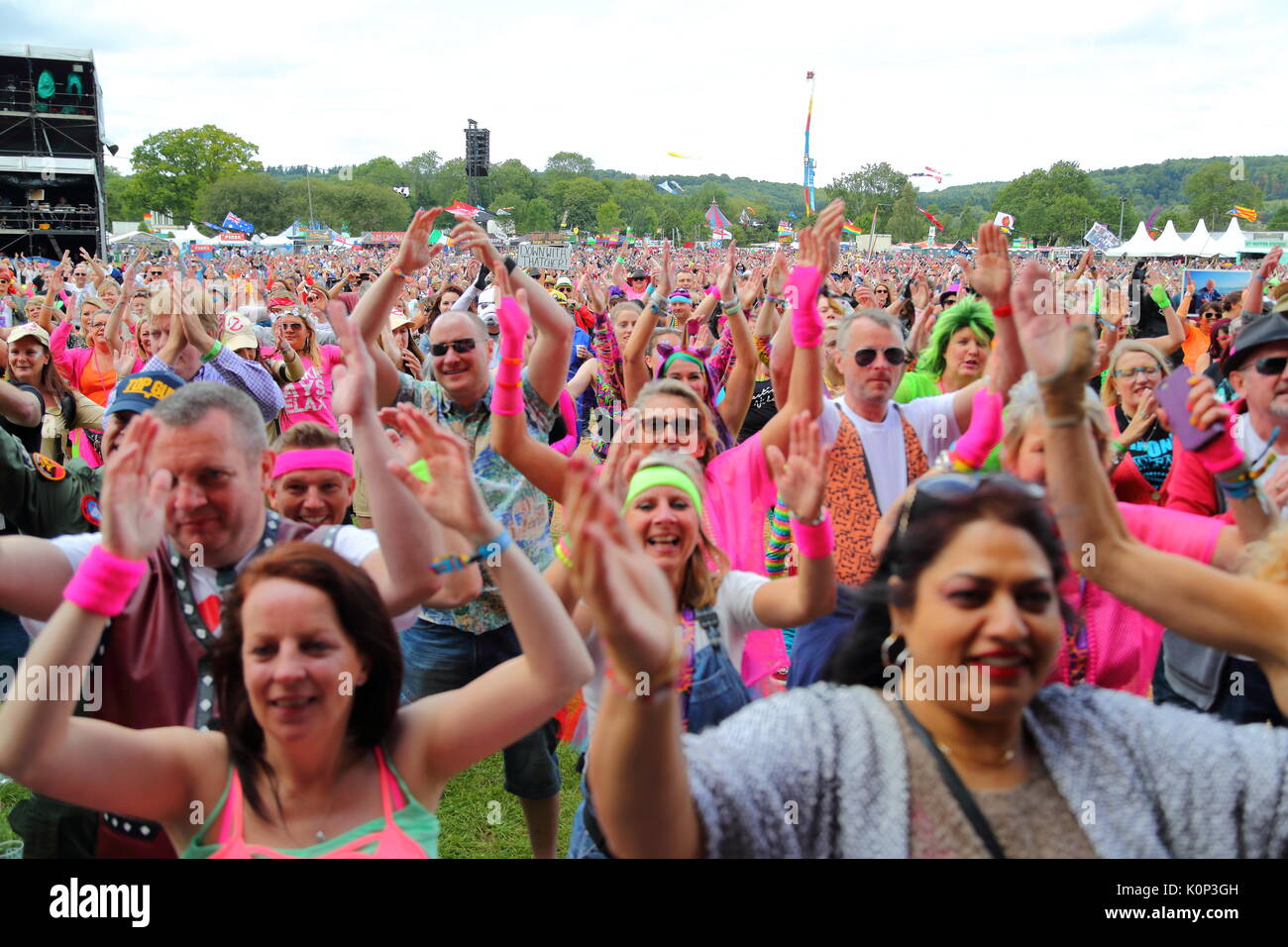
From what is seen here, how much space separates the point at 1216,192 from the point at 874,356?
A: 278 ft

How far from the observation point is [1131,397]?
4.21m

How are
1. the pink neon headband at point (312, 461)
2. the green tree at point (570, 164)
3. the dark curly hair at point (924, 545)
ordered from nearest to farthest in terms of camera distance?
the dark curly hair at point (924, 545) < the pink neon headband at point (312, 461) < the green tree at point (570, 164)

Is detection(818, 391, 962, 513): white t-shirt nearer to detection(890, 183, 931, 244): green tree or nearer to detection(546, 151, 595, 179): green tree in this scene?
detection(890, 183, 931, 244): green tree

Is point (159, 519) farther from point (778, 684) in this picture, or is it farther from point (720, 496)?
point (778, 684)

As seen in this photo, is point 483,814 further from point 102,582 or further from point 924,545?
point 924,545

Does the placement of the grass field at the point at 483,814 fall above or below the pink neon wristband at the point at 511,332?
below

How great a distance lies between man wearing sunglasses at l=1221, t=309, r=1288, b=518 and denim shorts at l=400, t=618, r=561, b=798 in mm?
2419

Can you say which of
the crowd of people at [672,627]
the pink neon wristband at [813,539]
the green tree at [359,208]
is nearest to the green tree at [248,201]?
the green tree at [359,208]

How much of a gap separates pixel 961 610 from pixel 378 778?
3.57 ft

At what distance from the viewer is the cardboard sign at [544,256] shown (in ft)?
35.5

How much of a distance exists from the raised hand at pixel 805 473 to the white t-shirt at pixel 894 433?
1.00 metres

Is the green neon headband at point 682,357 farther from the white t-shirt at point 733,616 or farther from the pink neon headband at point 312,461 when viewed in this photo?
the white t-shirt at point 733,616

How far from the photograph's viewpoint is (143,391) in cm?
300
